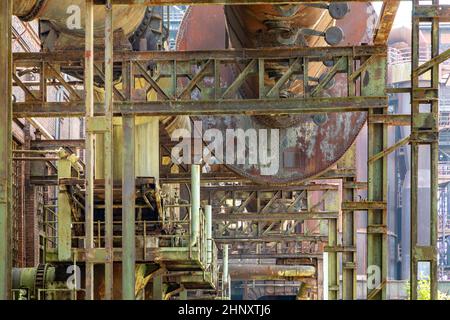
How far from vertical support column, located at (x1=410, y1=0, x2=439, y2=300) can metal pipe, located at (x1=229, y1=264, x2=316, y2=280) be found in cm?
2396

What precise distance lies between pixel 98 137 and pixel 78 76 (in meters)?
2.78

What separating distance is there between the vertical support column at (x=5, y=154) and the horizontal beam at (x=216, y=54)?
6.45 meters

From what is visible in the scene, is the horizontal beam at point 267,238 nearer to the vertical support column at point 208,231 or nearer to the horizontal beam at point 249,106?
the vertical support column at point 208,231

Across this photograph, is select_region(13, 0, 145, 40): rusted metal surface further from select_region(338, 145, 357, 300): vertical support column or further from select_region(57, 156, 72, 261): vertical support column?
select_region(338, 145, 357, 300): vertical support column

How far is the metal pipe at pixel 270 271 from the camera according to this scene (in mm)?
38438

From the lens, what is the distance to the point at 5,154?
10.8 m

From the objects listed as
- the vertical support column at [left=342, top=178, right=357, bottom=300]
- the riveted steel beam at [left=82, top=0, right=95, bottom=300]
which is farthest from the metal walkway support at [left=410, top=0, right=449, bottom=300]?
the vertical support column at [left=342, top=178, right=357, bottom=300]

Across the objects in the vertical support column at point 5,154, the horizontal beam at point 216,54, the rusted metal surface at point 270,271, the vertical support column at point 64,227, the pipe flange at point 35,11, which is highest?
the pipe flange at point 35,11

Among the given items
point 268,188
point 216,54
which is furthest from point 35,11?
point 268,188

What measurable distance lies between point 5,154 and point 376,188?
809 cm

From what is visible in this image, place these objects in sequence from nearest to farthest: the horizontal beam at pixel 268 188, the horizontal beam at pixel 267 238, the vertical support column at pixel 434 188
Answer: the vertical support column at pixel 434 188 < the horizontal beam at pixel 268 188 < the horizontal beam at pixel 267 238

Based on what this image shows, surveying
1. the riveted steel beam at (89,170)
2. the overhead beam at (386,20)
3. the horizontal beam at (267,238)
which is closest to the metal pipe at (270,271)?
the horizontal beam at (267,238)

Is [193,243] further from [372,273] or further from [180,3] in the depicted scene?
[180,3]

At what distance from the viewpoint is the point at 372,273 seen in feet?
56.8
